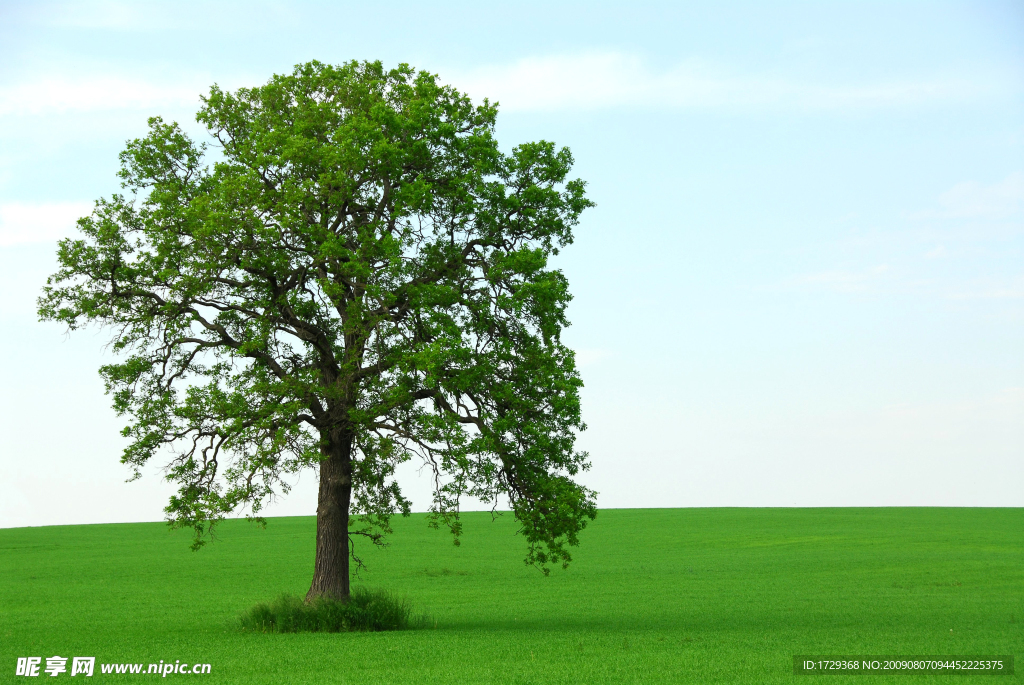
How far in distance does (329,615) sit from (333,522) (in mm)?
2683

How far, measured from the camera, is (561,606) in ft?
121

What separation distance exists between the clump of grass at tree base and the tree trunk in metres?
0.42

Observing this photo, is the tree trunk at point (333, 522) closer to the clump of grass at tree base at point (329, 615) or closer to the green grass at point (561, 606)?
the clump of grass at tree base at point (329, 615)

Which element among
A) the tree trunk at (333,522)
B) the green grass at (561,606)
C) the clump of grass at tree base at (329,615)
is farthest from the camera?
the tree trunk at (333,522)

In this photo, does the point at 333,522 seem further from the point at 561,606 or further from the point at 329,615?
the point at 561,606

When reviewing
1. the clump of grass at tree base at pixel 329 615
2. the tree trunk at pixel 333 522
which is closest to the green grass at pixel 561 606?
the clump of grass at tree base at pixel 329 615

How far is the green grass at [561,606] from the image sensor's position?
22125 mm

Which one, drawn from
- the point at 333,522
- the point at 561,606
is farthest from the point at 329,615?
the point at 561,606

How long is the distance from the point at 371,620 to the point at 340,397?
6.82 meters

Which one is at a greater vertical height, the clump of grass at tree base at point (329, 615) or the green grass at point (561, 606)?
the clump of grass at tree base at point (329, 615)

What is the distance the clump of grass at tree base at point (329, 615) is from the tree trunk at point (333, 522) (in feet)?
1.37

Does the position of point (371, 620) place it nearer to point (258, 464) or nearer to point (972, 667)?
point (258, 464)

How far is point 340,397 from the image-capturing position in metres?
27.2

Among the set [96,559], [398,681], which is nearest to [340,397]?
[398,681]
